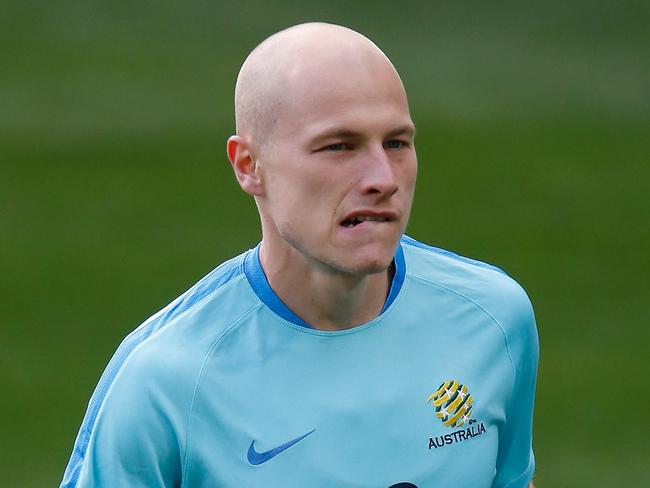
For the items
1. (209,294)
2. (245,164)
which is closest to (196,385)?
(209,294)

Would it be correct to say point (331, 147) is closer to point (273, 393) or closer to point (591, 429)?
point (273, 393)

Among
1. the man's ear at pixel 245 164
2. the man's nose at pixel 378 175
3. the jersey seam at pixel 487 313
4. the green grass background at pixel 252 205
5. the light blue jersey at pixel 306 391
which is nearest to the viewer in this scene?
the man's nose at pixel 378 175

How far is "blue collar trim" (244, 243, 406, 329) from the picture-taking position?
13.4ft

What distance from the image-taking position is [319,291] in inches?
161

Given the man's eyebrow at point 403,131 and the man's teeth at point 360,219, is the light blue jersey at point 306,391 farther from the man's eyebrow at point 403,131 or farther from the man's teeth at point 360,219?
the man's eyebrow at point 403,131

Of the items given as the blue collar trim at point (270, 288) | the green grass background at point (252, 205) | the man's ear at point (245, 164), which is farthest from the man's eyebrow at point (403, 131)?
the green grass background at point (252, 205)

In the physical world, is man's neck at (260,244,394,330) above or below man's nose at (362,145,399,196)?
below

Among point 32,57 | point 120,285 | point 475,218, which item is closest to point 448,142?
point 475,218

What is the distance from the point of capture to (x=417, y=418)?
4.09m

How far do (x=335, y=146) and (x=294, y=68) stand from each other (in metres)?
0.24

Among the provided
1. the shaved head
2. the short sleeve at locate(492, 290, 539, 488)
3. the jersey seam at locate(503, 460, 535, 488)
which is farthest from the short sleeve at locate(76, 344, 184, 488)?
the jersey seam at locate(503, 460, 535, 488)

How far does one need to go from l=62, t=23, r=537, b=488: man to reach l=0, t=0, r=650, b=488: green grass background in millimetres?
4201

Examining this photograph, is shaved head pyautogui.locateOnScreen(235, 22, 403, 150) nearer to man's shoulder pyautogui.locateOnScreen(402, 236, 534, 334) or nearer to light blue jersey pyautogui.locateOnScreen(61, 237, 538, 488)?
light blue jersey pyautogui.locateOnScreen(61, 237, 538, 488)

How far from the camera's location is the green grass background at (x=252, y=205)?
912cm
